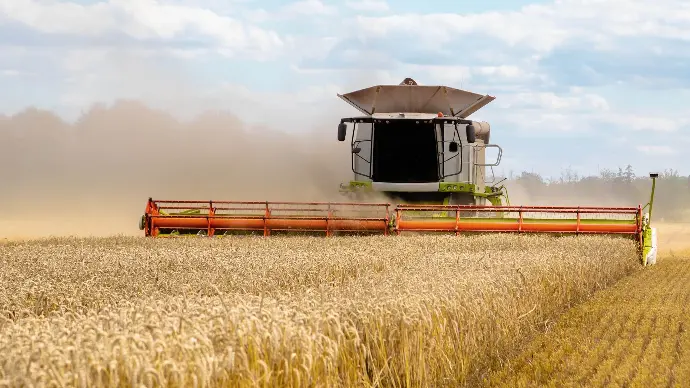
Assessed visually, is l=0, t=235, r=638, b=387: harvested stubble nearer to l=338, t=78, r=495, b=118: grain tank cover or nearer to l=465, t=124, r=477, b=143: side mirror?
l=465, t=124, r=477, b=143: side mirror

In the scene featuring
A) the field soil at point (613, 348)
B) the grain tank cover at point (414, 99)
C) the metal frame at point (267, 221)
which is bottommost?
the field soil at point (613, 348)

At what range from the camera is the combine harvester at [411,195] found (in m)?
17.9

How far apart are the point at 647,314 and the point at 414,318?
5.20 m

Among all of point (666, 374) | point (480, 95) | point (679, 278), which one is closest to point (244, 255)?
point (666, 374)

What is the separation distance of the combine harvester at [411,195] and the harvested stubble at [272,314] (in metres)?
4.24

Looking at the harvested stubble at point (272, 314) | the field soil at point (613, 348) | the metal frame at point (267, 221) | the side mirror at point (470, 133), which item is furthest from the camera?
the metal frame at point (267, 221)

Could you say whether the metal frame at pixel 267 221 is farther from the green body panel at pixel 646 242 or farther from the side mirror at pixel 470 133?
the green body panel at pixel 646 242

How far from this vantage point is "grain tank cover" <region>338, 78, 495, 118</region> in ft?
64.5

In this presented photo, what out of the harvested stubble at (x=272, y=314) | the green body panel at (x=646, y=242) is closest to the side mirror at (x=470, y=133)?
the green body panel at (x=646, y=242)

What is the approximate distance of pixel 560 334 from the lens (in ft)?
29.0

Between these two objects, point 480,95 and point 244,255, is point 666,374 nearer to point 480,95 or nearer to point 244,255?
point 244,255

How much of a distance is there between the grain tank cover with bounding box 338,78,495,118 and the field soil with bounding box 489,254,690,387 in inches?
323

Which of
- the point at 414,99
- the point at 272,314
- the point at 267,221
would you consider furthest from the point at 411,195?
the point at 272,314

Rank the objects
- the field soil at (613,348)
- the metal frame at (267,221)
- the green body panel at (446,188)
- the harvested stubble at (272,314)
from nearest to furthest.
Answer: the harvested stubble at (272,314), the field soil at (613,348), the metal frame at (267,221), the green body panel at (446,188)
